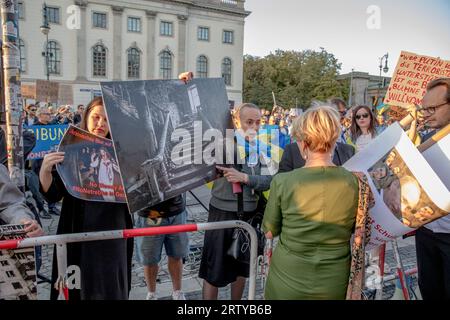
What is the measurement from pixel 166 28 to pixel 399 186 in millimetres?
49349

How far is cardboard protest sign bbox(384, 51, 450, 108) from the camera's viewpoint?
12.8 feet

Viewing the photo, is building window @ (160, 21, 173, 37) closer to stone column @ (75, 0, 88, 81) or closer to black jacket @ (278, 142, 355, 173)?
stone column @ (75, 0, 88, 81)

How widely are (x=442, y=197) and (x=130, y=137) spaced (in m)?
1.62

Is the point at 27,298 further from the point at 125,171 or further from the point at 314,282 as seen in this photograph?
the point at 314,282

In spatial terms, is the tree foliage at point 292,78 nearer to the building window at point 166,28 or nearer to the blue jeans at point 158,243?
the building window at point 166,28

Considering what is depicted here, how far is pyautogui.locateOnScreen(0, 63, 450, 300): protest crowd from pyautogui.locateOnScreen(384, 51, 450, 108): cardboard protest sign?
139 cm

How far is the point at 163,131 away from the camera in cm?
221

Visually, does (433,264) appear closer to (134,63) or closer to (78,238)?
(78,238)

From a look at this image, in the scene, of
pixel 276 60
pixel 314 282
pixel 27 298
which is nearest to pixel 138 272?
pixel 27 298

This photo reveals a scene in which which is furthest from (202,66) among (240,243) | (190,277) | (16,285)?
(16,285)

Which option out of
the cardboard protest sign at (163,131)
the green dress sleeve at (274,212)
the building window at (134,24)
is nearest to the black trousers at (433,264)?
the green dress sleeve at (274,212)

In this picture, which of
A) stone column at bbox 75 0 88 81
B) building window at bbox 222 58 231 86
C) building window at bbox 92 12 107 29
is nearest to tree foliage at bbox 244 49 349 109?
building window at bbox 222 58 231 86

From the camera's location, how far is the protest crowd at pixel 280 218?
1.92 meters

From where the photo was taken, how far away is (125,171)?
6.68ft
